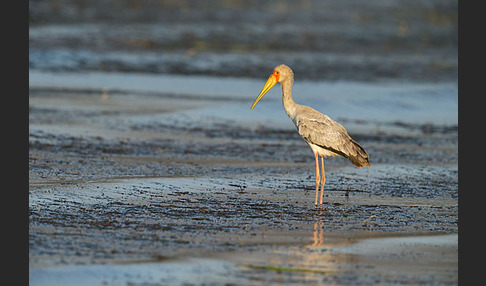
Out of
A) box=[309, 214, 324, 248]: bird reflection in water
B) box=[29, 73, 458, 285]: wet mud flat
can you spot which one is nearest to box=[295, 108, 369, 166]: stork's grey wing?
box=[29, 73, 458, 285]: wet mud flat

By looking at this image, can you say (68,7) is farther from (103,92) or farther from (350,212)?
(350,212)

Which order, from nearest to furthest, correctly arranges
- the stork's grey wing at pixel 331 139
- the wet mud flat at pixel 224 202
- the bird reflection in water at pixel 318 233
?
the wet mud flat at pixel 224 202, the bird reflection in water at pixel 318 233, the stork's grey wing at pixel 331 139

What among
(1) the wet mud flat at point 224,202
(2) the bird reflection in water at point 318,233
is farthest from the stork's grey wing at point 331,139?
(2) the bird reflection in water at point 318,233

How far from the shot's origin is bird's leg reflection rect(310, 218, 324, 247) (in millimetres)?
7891

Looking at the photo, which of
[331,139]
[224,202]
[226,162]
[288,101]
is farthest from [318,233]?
[226,162]

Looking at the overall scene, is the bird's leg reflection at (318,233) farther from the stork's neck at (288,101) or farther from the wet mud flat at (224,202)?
the stork's neck at (288,101)

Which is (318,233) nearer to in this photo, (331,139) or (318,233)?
(318,233)

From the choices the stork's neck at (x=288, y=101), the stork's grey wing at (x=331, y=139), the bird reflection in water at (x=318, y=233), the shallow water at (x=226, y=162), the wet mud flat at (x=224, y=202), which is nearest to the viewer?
the wet mud flat at (x=224, y=202)

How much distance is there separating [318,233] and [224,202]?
154 centimetres

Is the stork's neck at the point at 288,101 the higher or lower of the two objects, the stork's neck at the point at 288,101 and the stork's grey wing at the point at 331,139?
the higher

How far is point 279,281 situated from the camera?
21.9ft

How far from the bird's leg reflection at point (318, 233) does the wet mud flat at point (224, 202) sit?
1 centimetres

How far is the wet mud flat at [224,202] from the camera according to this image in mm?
6996

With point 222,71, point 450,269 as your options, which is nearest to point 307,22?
point 222,71
